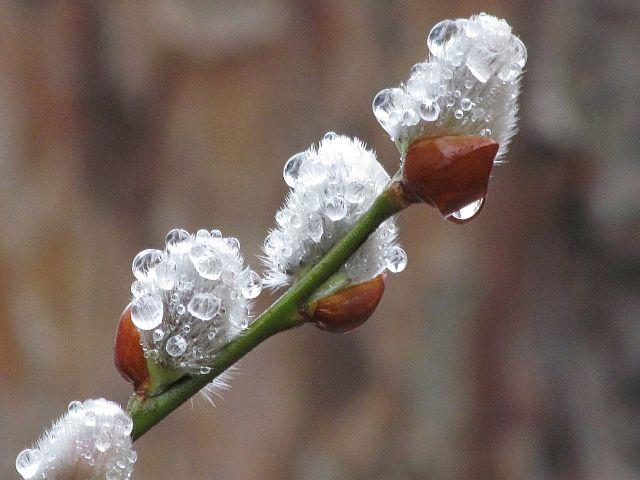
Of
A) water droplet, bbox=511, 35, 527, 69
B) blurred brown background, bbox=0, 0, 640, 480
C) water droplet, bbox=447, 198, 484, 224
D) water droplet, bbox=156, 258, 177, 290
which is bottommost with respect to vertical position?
water droplet, bbox=447, 198, 484, 224

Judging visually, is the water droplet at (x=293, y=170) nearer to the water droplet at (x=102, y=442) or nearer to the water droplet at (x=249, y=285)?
the water droplet at (x=249, y=285)

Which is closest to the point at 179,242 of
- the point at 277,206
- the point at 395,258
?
the point at 395,258

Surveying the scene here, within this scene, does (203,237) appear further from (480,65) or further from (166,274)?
(480,65)

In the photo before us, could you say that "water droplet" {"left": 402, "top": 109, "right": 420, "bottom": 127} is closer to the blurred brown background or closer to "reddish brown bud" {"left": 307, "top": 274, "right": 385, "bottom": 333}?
"reddish brown bud" {"left": 307, "top": 274, "right": 385, "bottom": 333}

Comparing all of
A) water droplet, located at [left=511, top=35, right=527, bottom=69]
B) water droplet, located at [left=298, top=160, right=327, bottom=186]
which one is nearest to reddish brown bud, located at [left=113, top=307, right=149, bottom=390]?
water droplet, located at [left=298, top=160, right=327, bottom=186]

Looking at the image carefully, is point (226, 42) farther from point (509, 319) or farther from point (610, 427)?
point (610, 427)

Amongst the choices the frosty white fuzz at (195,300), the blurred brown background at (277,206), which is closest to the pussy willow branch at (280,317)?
the frosty white fuzz at (195,300)
